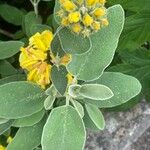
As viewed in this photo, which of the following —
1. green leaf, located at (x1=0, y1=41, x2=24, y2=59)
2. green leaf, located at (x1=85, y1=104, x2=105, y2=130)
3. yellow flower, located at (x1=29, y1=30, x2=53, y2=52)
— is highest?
yellow flower, located at (x1=29, y1=30, x2=53, y2=52)

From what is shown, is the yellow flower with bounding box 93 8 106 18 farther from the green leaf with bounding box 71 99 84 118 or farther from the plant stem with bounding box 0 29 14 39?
the plant stem with bounding box 0 29 14 39

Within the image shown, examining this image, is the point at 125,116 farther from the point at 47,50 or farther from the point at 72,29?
the point at 72,29

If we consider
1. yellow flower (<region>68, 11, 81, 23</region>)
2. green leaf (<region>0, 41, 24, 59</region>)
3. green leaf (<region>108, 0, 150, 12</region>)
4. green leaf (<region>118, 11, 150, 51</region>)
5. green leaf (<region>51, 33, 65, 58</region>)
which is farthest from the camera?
green leaf (<region>118, 11, 150, 51</region>)

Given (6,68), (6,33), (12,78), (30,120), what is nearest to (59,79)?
(30,120)

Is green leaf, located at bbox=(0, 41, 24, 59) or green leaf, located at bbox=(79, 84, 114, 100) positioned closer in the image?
green leaf, located at bbox=(79, 84, 114, 100)

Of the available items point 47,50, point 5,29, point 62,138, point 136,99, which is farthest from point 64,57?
point 5,29

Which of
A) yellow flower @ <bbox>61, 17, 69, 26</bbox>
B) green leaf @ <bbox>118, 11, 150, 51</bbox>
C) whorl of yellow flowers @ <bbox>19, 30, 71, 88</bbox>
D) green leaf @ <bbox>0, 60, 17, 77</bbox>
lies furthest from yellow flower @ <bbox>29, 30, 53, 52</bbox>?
green leaf @ <bbox>118, 11, 150, 51</bbox>

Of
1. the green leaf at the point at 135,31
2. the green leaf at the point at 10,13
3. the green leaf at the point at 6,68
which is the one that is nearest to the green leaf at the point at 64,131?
the green leaf at the point at 6,68
